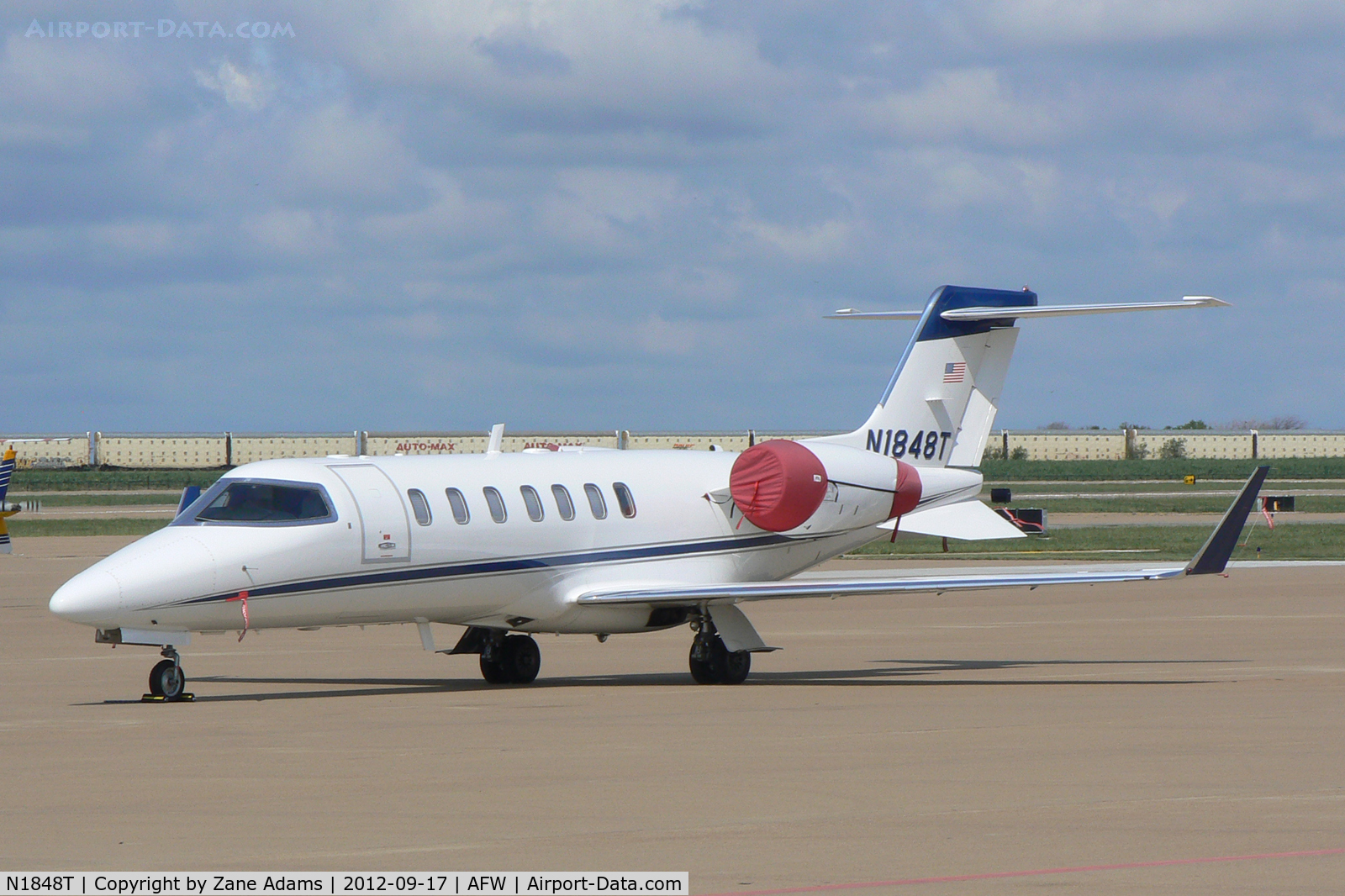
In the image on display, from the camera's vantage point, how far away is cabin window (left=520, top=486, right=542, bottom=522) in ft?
68.3

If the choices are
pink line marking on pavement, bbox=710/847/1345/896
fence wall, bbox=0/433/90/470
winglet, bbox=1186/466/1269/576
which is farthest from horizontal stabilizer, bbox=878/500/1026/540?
fence wall, bbox=0/433/90/470

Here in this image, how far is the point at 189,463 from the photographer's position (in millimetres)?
143625

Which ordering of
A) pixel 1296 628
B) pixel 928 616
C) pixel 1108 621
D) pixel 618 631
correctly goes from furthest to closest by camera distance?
pixel 928 616
pixel 1108 621
pixel 1296 628
pixel 618 631

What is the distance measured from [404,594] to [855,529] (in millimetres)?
6303

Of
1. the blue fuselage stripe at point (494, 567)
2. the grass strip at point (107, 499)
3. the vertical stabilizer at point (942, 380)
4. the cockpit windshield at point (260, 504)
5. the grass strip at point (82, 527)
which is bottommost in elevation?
the blue fuselage stripe at point (494, 567)

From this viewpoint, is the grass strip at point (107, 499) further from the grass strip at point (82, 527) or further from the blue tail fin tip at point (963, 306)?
the blue tail fin tip at point (963, 306)

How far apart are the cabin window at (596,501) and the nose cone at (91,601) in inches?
227

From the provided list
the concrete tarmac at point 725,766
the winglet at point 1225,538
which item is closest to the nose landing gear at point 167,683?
the concrete tarmac at point 725,766

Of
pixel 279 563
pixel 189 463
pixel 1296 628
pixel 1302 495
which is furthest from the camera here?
pixel 189 463

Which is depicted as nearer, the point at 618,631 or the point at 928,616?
the point at 618,631

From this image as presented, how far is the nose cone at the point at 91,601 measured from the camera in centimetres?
1770

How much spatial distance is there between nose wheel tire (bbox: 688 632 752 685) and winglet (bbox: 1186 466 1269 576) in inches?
203

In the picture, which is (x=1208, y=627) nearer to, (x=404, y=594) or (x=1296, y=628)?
(x=1296, y=628)

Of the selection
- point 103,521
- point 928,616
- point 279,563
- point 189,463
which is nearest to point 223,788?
point 279,563
